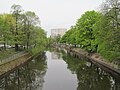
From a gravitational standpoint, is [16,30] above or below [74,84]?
above

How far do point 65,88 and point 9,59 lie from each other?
18.8 metres

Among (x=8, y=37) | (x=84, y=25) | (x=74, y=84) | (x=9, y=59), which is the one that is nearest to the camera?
(x=74, y=84)

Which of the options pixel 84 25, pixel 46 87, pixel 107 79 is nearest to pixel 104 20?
pixel 107 79

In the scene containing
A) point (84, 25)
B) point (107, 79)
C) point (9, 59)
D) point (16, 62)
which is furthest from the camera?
point (84, 25)

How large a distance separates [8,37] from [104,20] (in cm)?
2682

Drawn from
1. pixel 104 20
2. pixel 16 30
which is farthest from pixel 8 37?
pixel 104 20

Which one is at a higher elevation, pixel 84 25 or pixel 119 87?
pixel 84 25

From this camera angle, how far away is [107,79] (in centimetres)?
3319

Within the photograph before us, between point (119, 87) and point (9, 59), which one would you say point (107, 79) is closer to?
point (119, 87)

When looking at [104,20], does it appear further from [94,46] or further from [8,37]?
[8,37]

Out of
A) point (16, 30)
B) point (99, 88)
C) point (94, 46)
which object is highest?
point (16, 30)

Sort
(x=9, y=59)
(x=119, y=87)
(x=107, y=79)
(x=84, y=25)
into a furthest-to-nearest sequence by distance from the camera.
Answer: (x=84, y=25), (x=9, y=59), (x=107, y=79), (x=119, y=87)

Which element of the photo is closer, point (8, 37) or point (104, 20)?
point (104, 20)

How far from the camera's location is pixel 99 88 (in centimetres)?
2770
